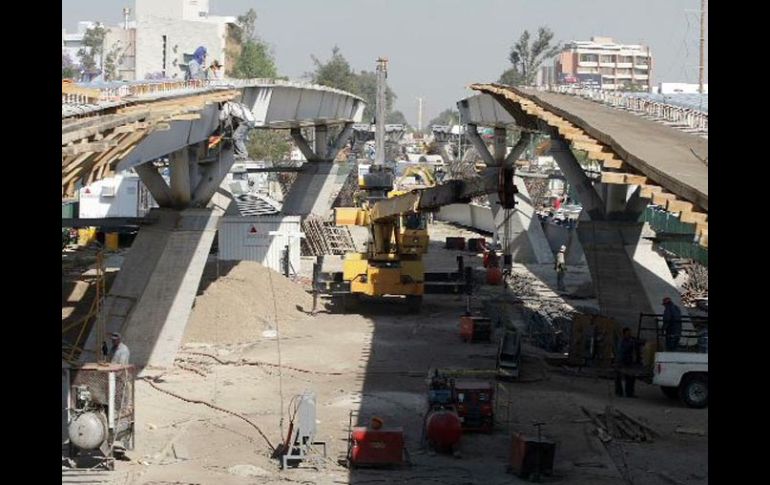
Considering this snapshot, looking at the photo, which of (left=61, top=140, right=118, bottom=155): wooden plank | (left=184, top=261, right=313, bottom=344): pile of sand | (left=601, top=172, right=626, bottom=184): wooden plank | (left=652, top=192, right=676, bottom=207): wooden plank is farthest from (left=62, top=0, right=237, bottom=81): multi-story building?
(left=652, top=192, right=676, bottom=207): wooden plank

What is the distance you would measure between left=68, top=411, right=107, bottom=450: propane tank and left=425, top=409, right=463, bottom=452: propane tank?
603 centimetres

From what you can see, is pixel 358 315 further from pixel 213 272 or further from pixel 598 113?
pixel 598 113

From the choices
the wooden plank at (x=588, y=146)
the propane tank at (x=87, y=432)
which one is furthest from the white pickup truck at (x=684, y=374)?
the propane tank at (x=87, y=432)

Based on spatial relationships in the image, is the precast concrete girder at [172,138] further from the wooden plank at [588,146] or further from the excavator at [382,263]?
the wooden plank at [588,146]

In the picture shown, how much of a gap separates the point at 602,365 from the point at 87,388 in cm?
1679

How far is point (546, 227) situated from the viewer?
8569 centimetres

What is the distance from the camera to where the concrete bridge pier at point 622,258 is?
145 feet

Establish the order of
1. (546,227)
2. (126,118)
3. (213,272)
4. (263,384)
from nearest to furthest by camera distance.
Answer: (126,118)
(263,384)
(213,272)
(546,227)

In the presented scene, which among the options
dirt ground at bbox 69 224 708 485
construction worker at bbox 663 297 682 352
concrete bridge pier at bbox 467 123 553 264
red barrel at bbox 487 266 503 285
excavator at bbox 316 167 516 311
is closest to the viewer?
dirt ground at bbox 69 224 708 485

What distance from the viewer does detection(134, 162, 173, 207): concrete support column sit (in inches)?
1569

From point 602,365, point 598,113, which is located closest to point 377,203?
point 598,113

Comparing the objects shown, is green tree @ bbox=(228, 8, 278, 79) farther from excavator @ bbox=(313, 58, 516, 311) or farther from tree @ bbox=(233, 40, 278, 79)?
excavator @ bbox=(313, 58, 516, 311)
